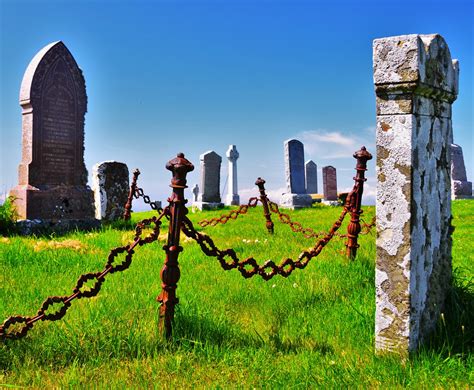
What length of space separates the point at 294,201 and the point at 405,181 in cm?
1560

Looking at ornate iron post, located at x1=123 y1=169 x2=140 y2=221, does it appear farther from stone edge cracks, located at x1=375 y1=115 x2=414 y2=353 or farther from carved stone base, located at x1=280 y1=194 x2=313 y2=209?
stone edge cracks, located at x1=375 y1=115 x2=414 y2=353

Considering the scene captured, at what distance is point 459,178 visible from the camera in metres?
22.2

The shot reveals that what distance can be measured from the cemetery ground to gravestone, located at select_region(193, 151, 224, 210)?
13.9m

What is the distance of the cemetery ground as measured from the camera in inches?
127

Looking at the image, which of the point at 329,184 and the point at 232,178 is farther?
the point at 232,178

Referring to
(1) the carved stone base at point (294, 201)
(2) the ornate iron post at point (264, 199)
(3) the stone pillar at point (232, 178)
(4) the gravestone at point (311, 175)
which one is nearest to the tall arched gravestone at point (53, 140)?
(2) the ornate iron post at point (264, 199)

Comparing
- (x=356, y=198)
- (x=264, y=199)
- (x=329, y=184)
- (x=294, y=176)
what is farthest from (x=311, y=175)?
(x=356, y=198)

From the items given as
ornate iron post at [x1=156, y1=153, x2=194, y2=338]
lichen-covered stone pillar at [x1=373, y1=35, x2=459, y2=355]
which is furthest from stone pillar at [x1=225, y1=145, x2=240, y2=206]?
lichen-covered stone pillar at [x1=373, y1=35, x2=459, y2=355]

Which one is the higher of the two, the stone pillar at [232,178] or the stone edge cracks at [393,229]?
the stone pillar at [232,178]

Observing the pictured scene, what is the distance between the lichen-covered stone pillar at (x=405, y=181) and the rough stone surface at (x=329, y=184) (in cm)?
1878

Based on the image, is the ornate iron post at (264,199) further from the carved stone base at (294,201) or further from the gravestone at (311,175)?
the gravestone at (311,175)

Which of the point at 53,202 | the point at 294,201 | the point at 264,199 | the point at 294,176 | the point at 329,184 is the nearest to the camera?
the point at 264,199

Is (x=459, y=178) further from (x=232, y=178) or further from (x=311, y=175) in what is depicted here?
(x=232, y=178)

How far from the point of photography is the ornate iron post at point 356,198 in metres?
6.36
